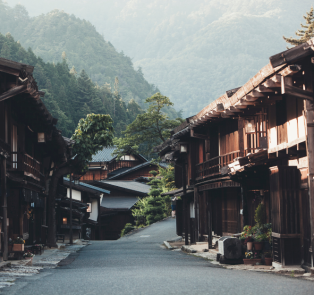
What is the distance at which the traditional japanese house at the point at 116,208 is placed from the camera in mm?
52875

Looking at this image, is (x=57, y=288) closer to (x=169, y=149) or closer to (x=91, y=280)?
(x=91, y=280)

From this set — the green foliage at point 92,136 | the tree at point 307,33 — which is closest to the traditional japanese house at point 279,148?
the green foliage at point 92,136

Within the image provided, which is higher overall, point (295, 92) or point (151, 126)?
point (151, 126)

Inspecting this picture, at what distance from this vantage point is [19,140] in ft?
66.6

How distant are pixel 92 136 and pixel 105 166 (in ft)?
155

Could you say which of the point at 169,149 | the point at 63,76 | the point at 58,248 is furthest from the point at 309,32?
the point at 63,76

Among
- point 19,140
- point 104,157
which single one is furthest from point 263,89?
point 104,157

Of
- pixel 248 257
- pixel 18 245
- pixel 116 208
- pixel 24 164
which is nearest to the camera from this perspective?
pixel 248 257

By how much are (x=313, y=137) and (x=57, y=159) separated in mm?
22381

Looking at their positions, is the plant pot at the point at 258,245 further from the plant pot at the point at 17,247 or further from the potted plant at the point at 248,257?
the plant pot at the point at 17,247

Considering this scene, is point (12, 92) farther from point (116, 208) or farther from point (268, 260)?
point (116, 208)

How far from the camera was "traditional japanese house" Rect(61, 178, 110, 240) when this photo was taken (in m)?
40.3

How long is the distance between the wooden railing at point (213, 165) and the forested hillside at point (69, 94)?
6852 cm

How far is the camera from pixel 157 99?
59.6 meters
